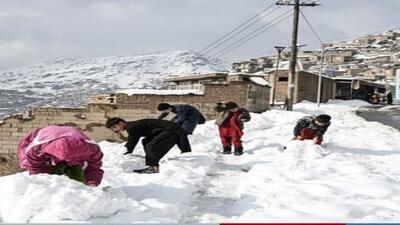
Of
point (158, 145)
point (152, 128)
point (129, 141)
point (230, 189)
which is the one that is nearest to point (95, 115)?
point (129, 141)

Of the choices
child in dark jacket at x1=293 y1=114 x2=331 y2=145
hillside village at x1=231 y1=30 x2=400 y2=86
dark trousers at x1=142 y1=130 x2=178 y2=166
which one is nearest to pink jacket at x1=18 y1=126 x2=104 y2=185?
dark trousers at x1=142 y1=130 x2=178 y2=166

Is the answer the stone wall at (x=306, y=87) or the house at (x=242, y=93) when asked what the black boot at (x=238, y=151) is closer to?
the house at (x=242, y=93)

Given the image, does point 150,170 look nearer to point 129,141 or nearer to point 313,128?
point 129,141

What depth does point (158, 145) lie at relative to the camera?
9.45 meters

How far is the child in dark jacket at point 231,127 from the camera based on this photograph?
1219cm

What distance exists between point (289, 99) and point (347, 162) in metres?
20.2

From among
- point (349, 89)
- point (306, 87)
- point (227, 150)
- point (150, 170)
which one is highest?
point (349, 89)

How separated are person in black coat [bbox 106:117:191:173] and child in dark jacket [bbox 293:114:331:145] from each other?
3.69 meters

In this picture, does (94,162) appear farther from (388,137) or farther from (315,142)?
(388,137)

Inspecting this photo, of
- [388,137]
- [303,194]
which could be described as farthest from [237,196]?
[388,137]

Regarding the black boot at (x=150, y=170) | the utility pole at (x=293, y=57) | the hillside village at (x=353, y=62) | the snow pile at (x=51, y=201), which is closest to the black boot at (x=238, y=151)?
the black boot at (x=150, y=170)

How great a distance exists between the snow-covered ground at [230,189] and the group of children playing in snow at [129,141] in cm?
31

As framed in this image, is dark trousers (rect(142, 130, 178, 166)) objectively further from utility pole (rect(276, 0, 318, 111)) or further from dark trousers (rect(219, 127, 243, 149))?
utility pole (rect(276, 0, 318, 111))

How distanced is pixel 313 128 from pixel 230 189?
523 centimetres
